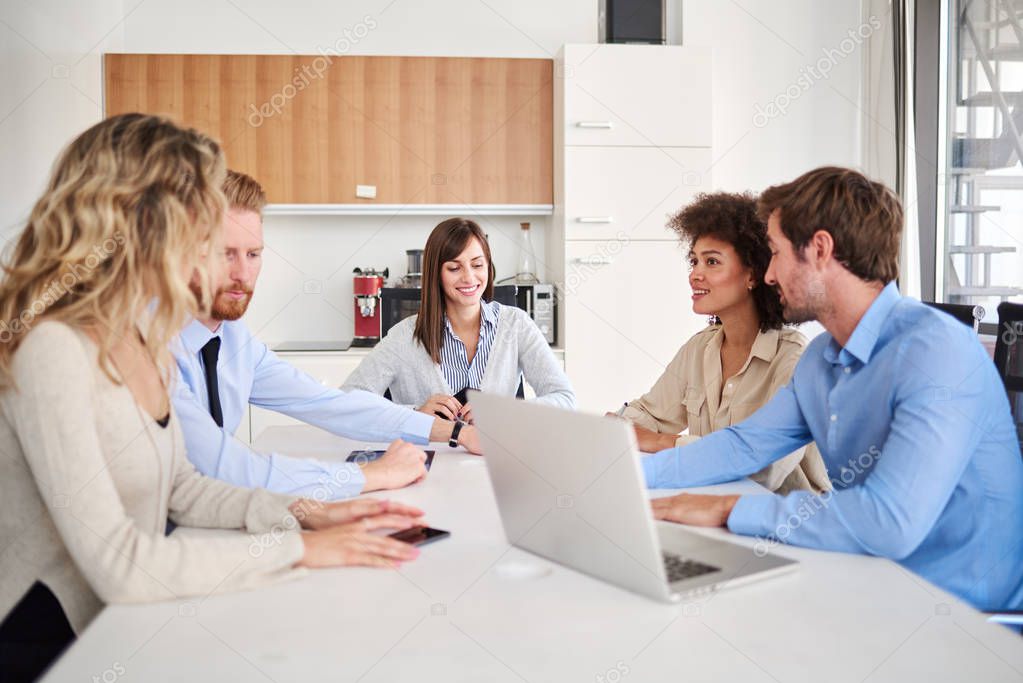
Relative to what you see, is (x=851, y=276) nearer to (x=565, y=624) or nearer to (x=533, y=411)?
(x=533, y=411)

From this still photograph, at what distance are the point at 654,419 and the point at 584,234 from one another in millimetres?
1717

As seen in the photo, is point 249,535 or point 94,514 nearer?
point 94,514

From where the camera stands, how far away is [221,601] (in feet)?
3.68

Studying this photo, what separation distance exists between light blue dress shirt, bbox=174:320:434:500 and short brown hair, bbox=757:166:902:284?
3.05 feet

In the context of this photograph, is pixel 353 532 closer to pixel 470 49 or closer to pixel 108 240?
pixel 108 240

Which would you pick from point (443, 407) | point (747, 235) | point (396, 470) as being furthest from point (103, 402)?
point (747, 235)

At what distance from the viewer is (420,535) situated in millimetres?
1374

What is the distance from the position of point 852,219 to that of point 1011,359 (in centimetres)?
59

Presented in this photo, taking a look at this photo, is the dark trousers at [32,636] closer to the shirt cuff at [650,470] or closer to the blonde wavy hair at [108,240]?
the blonde wavy hair at [108,240]

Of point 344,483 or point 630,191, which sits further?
point 630,191

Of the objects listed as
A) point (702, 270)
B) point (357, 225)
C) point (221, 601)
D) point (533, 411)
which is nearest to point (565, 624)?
point (533, 411)

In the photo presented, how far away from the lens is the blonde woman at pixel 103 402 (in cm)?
112

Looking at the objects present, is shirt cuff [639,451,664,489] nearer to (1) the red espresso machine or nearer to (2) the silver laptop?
(2) the silver laptop

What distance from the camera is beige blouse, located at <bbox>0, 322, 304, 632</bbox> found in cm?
111
